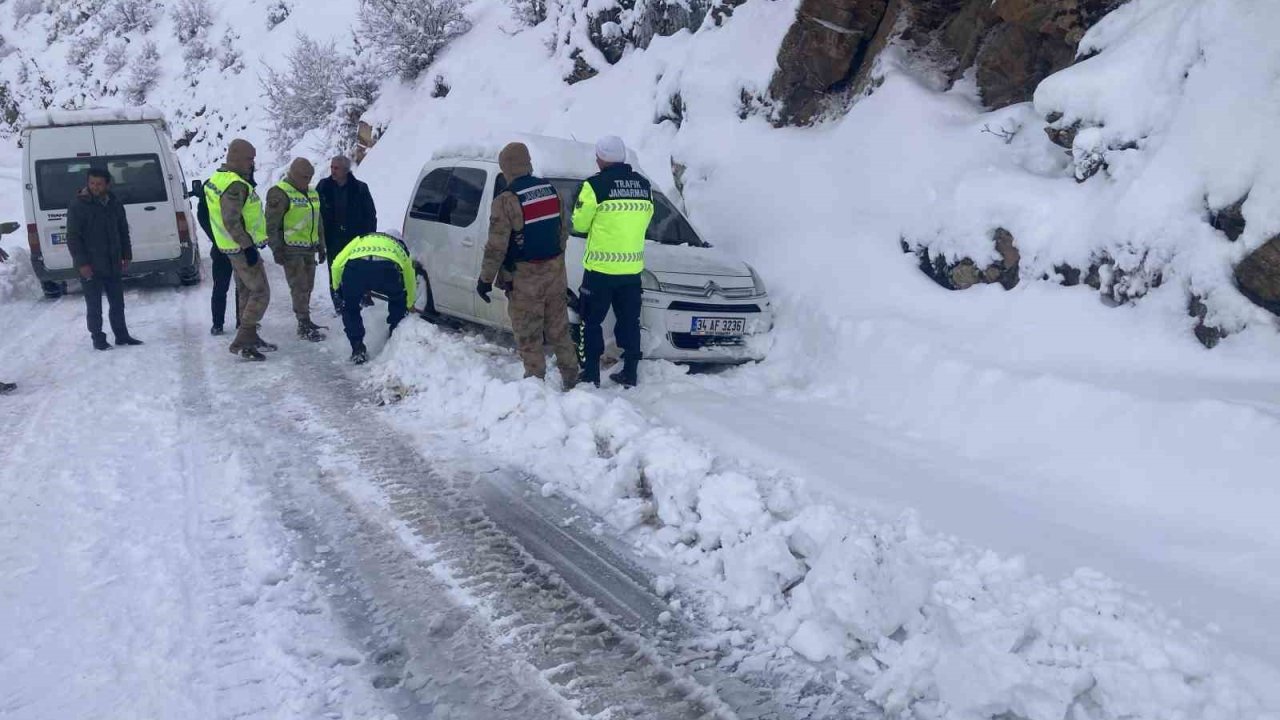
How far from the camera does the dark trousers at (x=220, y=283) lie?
9250mm

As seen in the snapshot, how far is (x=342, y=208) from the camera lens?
9.36 meters

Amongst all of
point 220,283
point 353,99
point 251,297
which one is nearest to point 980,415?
point 251,297

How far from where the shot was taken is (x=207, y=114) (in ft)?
86.3

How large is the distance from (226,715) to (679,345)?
15.2 feet

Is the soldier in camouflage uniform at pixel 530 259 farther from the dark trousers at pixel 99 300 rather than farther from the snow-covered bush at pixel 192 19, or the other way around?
the snow-covered bush at pixel 192 19

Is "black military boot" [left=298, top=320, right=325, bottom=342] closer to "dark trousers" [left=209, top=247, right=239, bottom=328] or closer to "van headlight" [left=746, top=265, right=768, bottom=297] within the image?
"dark trousers" [left=209, top=247, right=239, bottom=328]

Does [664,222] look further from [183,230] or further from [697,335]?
[183,230]

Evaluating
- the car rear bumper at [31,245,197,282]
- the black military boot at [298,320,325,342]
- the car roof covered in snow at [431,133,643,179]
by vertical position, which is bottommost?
the black military boot at [298,320,325,342]

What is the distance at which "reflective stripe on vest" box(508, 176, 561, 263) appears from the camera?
21.1ft

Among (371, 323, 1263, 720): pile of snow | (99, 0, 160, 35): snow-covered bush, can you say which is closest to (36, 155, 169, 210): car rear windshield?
(371, 323, 1263, 720): pile of snow

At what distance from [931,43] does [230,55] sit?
2410 cm

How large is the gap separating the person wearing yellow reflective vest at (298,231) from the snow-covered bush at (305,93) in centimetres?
1256

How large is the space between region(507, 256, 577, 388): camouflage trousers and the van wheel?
2.30m

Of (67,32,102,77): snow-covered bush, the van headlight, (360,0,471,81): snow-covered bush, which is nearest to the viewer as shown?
the van headlight
